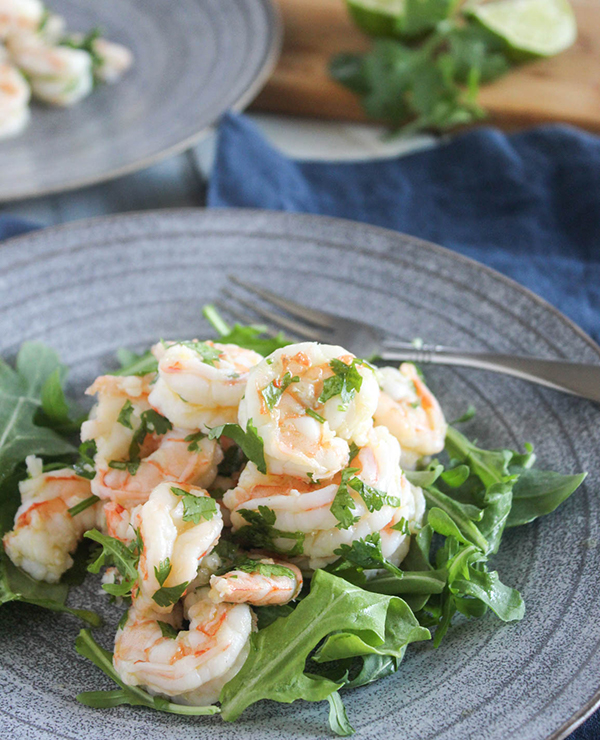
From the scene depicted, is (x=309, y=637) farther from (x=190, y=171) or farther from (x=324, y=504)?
(x=190, y=171)

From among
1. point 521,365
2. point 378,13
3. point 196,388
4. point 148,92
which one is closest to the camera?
point 196,388

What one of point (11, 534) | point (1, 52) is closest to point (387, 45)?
point (1, 52)

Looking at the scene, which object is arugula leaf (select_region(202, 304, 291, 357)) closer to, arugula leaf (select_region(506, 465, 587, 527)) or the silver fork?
the silver fork

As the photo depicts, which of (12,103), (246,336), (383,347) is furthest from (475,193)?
(12,103)

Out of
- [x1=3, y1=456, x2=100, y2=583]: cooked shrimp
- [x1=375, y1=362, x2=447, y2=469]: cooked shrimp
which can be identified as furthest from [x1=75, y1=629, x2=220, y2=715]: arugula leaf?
[x1=375, y1=362, x2=447, y2=469]: cooked shrimp

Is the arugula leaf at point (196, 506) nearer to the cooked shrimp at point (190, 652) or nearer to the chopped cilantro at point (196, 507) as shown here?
the chopped cilantro at point (196, 507)

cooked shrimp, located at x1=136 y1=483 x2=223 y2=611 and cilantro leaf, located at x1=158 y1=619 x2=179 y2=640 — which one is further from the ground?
cooked shrimp, located at x1=136 y1=483 x2=223 y2=611

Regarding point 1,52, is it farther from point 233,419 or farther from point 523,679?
point 523,679
